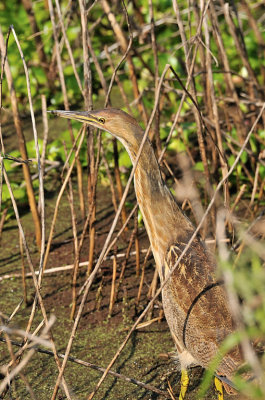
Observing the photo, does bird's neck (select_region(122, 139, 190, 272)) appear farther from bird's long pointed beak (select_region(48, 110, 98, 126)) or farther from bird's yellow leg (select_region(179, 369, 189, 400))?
bird's yellow leg (select_region(179, 369, 189, 400))

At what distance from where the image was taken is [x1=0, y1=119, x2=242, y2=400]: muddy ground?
2898 millimetres

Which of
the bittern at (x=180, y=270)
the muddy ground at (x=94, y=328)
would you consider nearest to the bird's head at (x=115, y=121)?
the bittern at (x=180, y=270)

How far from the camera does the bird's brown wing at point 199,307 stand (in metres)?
2.57

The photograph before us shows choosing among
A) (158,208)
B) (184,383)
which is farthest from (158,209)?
(184,383)

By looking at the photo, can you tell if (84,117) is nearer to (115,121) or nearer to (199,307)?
(115,121)

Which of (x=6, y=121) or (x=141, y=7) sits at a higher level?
(x=141, y=7)

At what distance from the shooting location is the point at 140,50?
221 inches

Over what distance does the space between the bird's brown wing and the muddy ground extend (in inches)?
12.0

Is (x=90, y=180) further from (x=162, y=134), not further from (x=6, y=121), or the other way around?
(x=6, y=121)

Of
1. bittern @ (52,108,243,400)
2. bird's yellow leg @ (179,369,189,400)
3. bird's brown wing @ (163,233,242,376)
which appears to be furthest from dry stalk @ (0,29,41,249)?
bird's yellow leg @ (179,369,189,400)

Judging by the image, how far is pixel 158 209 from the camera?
2789 millimetres

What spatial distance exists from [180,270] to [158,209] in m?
0.27

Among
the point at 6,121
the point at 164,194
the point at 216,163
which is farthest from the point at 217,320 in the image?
the point at 6,121

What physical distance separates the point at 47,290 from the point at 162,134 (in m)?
1.31
